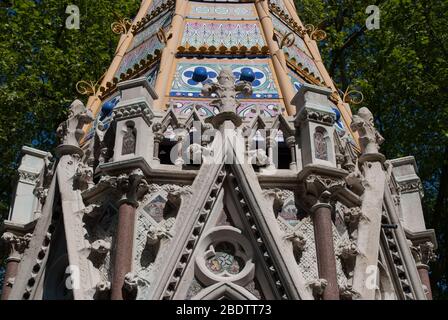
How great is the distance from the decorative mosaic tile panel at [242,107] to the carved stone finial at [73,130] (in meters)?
1.37

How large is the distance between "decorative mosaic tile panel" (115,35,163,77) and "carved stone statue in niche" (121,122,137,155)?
3390 millimetres

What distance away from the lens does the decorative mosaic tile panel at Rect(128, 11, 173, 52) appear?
15.2 metres

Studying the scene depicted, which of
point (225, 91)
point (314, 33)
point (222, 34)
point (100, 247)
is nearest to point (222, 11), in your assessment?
point (222, 34)

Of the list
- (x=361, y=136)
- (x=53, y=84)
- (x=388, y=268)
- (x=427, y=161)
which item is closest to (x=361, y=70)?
(x=427, y=161)

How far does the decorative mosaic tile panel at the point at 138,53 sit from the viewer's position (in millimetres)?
14758

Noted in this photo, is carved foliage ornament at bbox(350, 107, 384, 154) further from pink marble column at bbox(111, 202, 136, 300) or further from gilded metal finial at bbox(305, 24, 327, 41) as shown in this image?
gilded metal finial at bbox(305, 24, 327, 41)

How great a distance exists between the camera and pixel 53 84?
1872 centimetres

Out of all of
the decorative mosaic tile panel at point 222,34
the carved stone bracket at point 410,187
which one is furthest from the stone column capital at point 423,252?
the decorative mosaic tile panel at point 222,34

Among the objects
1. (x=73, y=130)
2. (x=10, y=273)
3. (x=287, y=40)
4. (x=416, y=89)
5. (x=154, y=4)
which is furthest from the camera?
(x=416, y=89)

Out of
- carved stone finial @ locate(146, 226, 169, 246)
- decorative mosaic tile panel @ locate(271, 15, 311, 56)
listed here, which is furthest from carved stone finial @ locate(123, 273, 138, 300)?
decorative mosaic tile panel @ locate(271, 15, 311, 56)

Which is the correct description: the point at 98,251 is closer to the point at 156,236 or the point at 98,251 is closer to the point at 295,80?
the point at 156,236

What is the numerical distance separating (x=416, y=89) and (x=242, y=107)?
20.5ft

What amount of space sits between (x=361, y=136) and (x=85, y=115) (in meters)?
3.68

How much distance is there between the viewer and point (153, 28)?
1563cm
